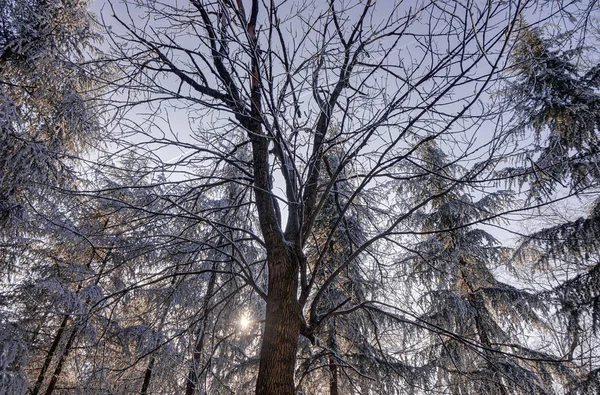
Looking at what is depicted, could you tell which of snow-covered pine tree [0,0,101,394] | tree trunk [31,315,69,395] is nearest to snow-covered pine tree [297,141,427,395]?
snow-covered pine tree [0,0,101,394]

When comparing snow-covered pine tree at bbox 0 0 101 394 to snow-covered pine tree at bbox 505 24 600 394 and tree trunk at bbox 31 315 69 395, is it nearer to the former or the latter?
tree trunk at bbox 31 315 69 395

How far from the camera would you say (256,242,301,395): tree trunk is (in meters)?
1.79

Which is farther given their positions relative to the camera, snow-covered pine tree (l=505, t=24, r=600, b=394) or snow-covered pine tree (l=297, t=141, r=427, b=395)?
snow-covered pine tree (l=297, t=141, r=427, b=395)

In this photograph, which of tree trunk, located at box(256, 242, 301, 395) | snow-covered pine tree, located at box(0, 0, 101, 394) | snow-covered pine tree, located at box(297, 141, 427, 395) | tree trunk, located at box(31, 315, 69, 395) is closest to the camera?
tree trunk, located at box(256, 242, 301, 395)

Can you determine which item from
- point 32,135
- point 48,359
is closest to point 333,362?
point 48,359

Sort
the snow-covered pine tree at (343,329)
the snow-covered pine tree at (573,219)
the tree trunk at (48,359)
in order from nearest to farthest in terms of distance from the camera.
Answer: the snow-covered pine tree at (573,219) < the snow-covered pine tree at (343,329) < the tree trunk at (48,359)

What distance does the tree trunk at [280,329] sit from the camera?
5.89ft

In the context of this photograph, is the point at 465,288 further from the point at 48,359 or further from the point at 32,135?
the point at 32,135

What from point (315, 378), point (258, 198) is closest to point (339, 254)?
point (315, 378)

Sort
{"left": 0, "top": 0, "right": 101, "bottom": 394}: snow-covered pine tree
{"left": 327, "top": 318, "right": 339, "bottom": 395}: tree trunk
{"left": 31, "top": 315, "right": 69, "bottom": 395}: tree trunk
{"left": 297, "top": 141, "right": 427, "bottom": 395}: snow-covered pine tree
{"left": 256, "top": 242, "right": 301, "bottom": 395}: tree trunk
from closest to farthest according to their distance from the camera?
{"left": 256, "top": 242, "right": 301, "bottom": 395}: tree trunk
{"left": 0, "top": 0, "right": 101, "bottom": 394}: snow-covered pine tree
{"left": 297, "top": 141, "right": 427, "bottom": 395}: snow-covered pine tree
{"left": 31, "top": 315, "right": 69, "bottom": 395}: tree trunk
{"left": 327, "top": 318, "right": 339, "bottom": 395}: tree trunk

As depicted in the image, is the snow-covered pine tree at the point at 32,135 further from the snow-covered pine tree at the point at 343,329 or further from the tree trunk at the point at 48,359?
the snow-covered pine tree at the point at 343,329

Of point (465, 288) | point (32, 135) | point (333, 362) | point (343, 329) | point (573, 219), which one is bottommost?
point (333, 362)

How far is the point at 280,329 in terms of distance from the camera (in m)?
1.95

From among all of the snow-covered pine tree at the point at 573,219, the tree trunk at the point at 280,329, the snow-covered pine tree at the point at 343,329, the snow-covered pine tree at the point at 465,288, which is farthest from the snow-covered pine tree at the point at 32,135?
the snow-covered pine tree at the point at 573,219
